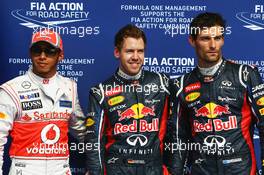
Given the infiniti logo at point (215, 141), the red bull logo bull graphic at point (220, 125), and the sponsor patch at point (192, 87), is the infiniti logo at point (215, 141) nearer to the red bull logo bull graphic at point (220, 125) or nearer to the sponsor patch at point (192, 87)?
the red bull logo bull graphic at point (220, 125)

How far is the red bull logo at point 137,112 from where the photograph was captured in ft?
8.81

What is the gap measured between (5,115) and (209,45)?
131cm

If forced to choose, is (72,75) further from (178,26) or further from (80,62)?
(178,26)

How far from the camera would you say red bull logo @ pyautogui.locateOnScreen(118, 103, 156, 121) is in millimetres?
2686

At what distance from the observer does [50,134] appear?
106 inches

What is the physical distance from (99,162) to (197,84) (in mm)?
776

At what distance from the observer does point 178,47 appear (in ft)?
10.8

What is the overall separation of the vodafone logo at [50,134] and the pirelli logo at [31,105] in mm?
141

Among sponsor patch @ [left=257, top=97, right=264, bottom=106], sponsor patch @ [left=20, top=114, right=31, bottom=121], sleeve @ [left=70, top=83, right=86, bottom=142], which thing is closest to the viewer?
sponsor patch @ [left=257, top=97, right=264, bottom=106]

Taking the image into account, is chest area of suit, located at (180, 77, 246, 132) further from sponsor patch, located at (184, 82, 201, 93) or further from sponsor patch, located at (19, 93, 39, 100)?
sponsor patch, located at (19, 93, 39, 100)

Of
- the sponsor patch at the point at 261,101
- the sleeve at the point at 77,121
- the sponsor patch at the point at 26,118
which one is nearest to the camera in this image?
the sponsor patch at the point at 261,101

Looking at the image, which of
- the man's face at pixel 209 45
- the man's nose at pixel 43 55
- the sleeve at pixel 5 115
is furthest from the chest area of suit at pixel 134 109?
the sleeve at pixel 5 115

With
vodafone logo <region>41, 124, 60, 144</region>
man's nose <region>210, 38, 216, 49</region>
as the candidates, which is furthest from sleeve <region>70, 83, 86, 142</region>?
man's nose <region>210, 38, 216, 49</region>

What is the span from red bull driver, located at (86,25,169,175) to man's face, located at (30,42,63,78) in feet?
1.01
